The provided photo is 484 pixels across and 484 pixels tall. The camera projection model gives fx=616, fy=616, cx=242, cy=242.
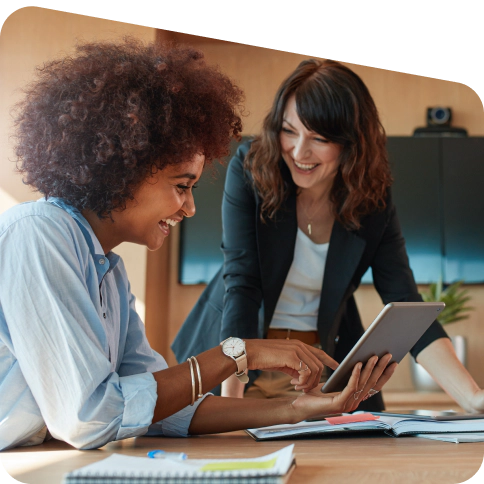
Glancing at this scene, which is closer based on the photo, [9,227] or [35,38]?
[9,227]

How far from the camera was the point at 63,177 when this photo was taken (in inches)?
42.4

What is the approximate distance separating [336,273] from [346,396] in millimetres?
596

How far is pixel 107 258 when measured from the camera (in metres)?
1.12

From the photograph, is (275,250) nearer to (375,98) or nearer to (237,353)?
(237,353)

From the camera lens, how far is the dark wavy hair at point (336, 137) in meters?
1.61

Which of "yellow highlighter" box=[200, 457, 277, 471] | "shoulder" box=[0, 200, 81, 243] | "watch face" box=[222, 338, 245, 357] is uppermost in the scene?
"shoulder" box=[0, 200, 81, 243]

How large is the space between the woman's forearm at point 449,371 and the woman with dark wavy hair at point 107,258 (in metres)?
0.32

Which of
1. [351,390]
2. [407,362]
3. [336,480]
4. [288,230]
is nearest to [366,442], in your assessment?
[351,390]

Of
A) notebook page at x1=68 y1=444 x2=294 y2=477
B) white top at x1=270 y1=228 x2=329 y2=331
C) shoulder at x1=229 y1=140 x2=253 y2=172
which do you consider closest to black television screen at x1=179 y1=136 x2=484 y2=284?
shoulder at x1=229 y1=140 x2=253 y2=172

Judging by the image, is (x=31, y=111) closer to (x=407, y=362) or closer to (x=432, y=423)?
(x=432, y=423)

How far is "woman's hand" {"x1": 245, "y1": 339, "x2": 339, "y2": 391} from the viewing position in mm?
1085

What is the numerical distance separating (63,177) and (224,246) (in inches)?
26.6

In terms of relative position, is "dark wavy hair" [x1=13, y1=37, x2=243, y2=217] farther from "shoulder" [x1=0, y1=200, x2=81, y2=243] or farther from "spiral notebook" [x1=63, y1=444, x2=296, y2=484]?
"spiral notebook" [x1=63, y1=444, x2=296, y2=484]

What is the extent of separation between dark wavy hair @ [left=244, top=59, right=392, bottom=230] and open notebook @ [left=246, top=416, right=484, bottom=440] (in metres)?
0.65
